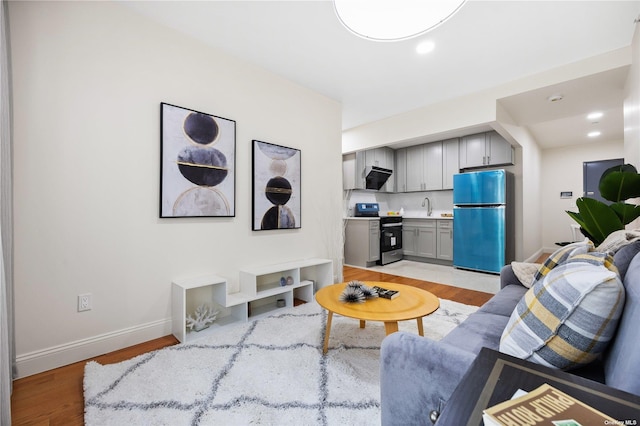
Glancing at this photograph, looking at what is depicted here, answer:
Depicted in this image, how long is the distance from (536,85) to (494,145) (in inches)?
67.8

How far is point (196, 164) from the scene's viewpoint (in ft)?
7.86

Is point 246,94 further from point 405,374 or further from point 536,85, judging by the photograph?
point 536,85

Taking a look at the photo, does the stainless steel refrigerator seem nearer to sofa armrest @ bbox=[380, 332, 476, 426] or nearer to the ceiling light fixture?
the ceiling light fixture

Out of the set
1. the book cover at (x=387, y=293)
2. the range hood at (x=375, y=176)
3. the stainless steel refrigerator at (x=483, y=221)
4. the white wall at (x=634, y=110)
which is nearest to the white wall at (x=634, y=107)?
the white wall at (x=634, y=110)

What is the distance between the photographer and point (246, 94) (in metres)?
2.82

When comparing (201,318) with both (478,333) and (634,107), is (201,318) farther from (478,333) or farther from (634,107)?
(634,107)

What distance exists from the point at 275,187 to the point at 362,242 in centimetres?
Answer: 238

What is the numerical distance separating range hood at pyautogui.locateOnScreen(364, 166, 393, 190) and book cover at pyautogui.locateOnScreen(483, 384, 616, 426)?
187 inches

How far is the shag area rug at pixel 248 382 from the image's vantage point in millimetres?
1347

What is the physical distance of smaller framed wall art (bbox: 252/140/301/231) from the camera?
2859 mm

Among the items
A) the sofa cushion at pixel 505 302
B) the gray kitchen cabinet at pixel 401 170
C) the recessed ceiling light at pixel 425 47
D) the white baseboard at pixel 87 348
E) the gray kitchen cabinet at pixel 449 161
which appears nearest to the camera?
the sofa cushion at pixel 505 302

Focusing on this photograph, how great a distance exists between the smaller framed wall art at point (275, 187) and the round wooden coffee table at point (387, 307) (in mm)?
1166

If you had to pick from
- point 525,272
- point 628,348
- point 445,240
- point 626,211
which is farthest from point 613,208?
point 445,240

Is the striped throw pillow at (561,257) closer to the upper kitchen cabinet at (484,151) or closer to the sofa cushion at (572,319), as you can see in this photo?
the sofa cushion at (572,319)
